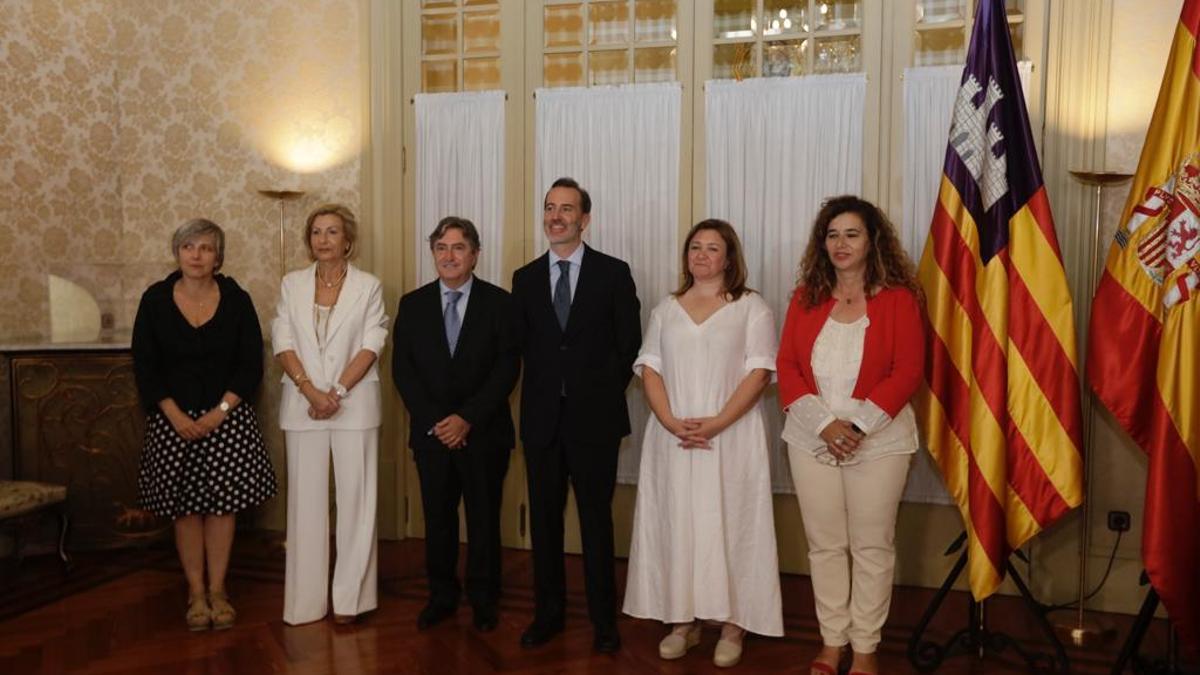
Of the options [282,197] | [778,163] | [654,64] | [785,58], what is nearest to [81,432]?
[282,197]

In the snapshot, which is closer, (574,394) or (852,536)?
(852,536)

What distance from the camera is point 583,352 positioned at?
3.74 m

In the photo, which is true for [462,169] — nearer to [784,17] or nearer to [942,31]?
[784,17]

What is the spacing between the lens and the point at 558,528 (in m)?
3.87

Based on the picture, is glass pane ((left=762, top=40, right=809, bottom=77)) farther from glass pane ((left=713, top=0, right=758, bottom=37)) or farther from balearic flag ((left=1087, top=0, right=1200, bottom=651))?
balearic flag ((left=1087, top=0, right=1200, bottom=651))

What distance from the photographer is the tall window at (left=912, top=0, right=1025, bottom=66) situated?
453 centimetres

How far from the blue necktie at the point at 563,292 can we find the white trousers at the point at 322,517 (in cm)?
97

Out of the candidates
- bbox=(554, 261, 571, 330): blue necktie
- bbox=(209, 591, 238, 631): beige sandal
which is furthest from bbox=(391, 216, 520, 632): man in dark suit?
bbox=(209, 591, 238, 631): beige sandal

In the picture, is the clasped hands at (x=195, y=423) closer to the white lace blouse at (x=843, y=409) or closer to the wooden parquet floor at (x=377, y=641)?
the wooden parquet floor at (x=377, y=641)

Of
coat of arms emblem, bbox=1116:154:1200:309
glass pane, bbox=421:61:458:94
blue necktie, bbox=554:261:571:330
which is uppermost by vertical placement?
glass pane, bbox=421:61:458:94

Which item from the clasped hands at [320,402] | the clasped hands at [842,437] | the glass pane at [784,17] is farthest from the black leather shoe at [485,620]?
the glass pane at [784,17]

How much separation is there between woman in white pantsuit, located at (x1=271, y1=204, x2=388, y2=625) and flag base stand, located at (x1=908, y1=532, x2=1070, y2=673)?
86.5 inches

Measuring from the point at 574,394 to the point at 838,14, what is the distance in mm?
2373

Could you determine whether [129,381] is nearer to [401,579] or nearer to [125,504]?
[125,504]
